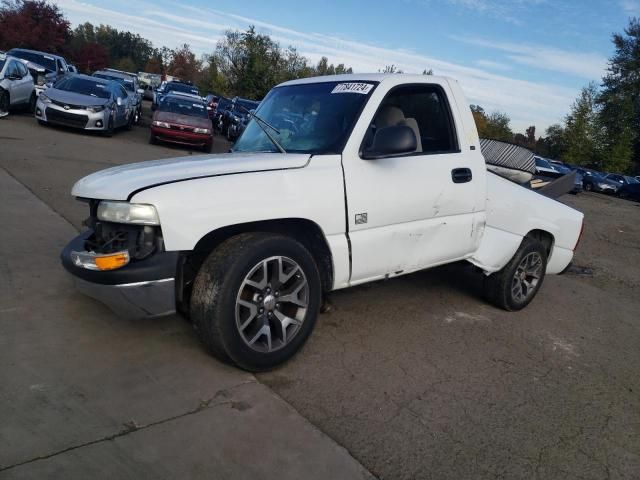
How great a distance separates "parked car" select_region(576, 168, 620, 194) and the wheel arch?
3537cm

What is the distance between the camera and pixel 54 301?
158 inches

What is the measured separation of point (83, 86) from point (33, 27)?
32422mm

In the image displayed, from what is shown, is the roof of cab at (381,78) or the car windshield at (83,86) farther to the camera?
the car windshield at (83,86)

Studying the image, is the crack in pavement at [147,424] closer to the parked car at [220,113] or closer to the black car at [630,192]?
the parked car at [220,113]

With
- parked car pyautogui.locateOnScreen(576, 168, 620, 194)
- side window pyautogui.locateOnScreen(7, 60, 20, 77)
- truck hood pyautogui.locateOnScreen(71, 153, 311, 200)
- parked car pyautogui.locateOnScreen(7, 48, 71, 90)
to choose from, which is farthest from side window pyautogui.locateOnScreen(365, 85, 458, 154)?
parked car pyautogui.locateOnScreen(576, 168, 620, 194)

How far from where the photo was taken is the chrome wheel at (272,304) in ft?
10.7

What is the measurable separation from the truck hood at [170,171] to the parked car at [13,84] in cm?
1312

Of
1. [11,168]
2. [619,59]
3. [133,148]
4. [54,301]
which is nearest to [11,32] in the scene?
[133,148]

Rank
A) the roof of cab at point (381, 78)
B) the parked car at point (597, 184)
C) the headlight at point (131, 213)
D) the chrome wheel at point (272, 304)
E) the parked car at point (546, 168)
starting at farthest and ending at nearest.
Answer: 1. the parked car at point (597, 184)
2. the parked car at point (546, 168)
3. the roof of cab at point (381, 78)
4. the chrome wheel at point (272, 304)
5. the headlight at point (131, 213)

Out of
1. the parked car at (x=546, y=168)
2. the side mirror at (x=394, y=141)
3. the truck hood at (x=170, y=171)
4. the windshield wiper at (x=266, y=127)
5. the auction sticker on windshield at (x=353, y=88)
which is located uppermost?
the auction sticker on windshield at (x=353, y=88)

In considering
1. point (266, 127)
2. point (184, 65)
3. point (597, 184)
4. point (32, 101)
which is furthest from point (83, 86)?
point (184, 65)

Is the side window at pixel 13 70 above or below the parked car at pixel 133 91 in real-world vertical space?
above

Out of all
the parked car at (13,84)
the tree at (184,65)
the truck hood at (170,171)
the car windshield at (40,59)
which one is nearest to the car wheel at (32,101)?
the parked car at (13,84)

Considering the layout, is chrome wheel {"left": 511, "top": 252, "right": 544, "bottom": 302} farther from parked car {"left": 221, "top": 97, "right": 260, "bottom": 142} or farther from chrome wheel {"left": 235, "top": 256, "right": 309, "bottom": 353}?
parked car {"left": 221, "top": 97, "right": 260, "bottom": 142}
